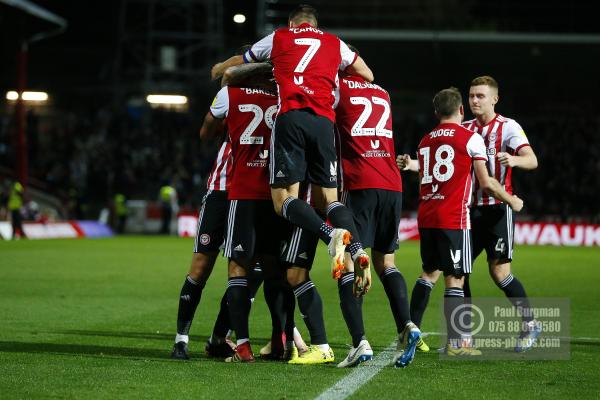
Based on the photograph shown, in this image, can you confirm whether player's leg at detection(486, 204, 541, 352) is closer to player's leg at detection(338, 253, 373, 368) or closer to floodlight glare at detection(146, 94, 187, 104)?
player's leg at detection(338, 253, 373, 368)

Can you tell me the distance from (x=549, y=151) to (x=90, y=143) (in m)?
16.9

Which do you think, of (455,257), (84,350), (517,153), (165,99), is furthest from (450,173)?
(165,99)

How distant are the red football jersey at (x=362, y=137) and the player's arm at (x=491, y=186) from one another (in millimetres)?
726

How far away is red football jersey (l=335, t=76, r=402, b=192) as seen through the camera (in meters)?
7.55

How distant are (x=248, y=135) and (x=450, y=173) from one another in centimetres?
162

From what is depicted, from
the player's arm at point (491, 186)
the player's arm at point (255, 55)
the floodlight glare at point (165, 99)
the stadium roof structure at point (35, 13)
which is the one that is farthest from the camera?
the floodlight glare at point (165, 99)

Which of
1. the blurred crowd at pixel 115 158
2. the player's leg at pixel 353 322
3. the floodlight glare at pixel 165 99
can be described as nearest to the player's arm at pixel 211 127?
the player's leg at pixel 353 322

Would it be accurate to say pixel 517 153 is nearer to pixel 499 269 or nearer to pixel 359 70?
pixel 499 269

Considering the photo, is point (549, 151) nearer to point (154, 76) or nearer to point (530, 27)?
point (530, 27)

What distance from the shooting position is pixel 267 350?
7809mm

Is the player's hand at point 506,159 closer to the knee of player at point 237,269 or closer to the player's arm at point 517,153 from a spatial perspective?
the player's arm at point 517,153

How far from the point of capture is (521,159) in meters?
8.34

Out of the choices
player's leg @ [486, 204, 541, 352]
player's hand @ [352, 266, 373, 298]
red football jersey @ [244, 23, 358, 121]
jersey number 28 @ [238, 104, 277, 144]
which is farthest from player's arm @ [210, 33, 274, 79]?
player's leg @ [486, 204, 541, 352]

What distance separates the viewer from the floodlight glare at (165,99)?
4048cm
